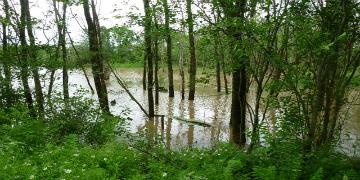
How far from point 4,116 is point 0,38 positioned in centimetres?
741

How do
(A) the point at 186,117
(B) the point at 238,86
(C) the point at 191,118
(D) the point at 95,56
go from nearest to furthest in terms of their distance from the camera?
(B) the point at 238,86, (D) the point at 95,56, (C) the point at 191,118, (A) the point at 186,117

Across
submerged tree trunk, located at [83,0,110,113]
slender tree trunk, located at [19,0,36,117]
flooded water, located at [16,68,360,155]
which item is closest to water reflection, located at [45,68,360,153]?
flooded water, located at [16,68,360,155]

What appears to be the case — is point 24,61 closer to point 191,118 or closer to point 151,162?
point 191,118

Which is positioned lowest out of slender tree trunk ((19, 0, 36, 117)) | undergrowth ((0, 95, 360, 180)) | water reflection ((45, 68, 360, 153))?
water reflection ((45, 68, 360, 153))

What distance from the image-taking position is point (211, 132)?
14.1m

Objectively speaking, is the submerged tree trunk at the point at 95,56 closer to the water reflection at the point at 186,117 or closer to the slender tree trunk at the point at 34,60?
the water reflection at the point at 186,117

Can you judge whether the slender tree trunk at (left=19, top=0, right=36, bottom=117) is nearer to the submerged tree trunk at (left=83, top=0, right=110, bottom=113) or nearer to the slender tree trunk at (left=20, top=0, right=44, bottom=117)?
the slender tree trunk at (left=20, top=0, right=44, bottom=117)

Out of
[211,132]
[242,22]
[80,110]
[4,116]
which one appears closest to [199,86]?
[211,132]

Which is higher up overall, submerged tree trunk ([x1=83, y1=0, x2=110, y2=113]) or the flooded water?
submerged tree trunk ([x1=83, y1=0, x2=110, y2=113])

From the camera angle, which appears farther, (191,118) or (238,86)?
(191,118)

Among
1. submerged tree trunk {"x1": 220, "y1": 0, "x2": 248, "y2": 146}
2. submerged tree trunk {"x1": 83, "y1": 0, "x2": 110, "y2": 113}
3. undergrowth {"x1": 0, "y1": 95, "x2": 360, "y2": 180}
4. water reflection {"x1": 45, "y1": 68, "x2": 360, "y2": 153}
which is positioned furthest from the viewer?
submerged tree trunk {"x1": 83, "y1": 0, "x2": 110, "y2": 113}

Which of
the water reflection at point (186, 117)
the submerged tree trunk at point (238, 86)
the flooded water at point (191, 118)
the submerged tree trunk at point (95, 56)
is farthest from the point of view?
the submerged tree trunk at point (95, 56)

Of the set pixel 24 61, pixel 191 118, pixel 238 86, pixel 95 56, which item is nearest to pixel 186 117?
pixel 191 118

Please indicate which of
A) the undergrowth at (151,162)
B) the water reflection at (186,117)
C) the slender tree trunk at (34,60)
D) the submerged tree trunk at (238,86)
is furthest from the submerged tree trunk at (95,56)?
the submerged tree trunk at (238,86)
